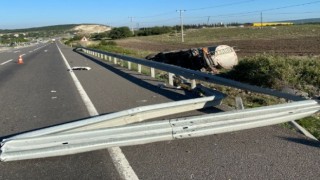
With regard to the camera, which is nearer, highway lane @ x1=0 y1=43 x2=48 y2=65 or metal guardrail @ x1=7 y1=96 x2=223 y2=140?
metal guardrail @ x1=7 y1=96 x2=223 y2=140

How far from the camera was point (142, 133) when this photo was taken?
5.59 metres

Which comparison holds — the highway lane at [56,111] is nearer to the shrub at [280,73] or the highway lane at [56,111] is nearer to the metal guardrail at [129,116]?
the metal guardrail at [129,116]

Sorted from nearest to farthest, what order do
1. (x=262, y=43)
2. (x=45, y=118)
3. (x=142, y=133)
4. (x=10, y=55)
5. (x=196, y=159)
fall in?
(x=196, y=159), (x=142, y=133), (x=45, y=118), (x=10, y=55), (x=262, y=43)

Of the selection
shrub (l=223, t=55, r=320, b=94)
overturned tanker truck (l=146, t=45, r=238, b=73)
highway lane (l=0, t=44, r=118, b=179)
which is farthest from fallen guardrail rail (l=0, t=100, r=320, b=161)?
overturned tanker truck (l=146, t=45, r=238, b=73)

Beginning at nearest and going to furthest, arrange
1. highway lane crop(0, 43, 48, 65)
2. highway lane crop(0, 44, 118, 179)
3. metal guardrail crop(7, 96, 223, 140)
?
highway lane crop(0, 44, 118, 179) → metal guardrail crop(7, 96, 223, 140) → highway lane crop(0, 43, 48, 65)

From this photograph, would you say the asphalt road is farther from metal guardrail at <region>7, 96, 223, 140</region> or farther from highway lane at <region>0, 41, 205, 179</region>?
metal guardrail at <region>7, 96, 223, 140</region>

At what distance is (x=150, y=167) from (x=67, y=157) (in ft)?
3.80

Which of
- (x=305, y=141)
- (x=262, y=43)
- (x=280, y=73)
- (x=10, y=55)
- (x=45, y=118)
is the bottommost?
(x=262, y=43)

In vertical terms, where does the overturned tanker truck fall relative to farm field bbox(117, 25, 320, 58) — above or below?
above

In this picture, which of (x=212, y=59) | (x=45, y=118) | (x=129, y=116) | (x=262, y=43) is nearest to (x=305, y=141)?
(x=129, y=116)

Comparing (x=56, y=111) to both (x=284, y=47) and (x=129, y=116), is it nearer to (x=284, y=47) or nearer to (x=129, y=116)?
(x=129, y=116)

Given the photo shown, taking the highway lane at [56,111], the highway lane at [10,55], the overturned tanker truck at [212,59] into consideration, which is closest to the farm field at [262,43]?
the overturned tanker truck at [212,59]

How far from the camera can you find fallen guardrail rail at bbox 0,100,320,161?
205 inches

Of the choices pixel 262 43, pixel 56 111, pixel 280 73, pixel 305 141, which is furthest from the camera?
pixel 262 43
